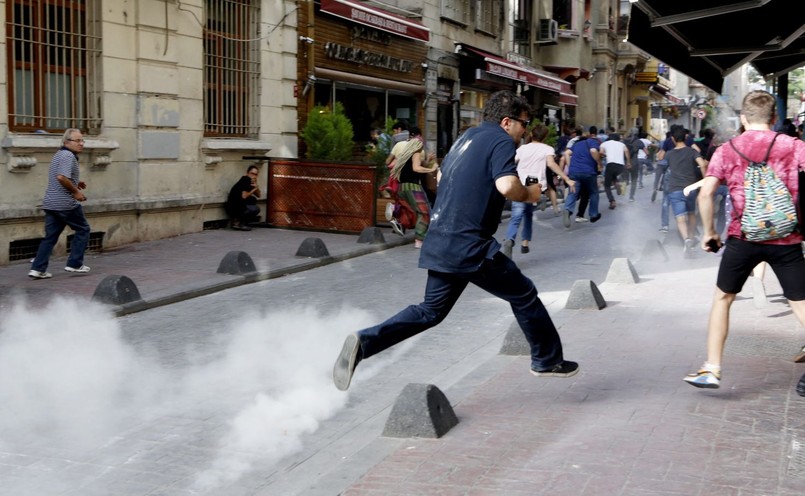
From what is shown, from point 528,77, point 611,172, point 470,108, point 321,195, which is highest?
point 528,77

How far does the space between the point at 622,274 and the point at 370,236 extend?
16.2ft

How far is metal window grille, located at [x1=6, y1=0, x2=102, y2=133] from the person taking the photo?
12453 mm

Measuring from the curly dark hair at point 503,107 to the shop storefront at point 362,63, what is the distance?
515 inches

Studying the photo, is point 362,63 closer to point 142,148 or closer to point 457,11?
point 457,11

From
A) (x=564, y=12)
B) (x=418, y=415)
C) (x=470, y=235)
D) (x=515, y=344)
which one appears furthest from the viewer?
(x=564, y=12)

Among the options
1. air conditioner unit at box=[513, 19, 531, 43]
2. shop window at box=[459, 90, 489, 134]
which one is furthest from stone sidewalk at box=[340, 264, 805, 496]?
air conditioner unit at box=[513, 19, 531, 43]

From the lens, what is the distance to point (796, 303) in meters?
5.82

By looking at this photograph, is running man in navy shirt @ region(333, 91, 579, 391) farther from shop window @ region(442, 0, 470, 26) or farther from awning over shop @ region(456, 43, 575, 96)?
awning over shop @ region(456, 43, 575, 96)

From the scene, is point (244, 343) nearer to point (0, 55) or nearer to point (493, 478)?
point (493, 478)

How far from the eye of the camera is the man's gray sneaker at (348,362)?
18.2ft

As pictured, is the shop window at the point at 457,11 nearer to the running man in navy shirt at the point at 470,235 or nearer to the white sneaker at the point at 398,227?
the white sneaker at the point at 398,227

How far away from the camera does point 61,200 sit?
1105 cm

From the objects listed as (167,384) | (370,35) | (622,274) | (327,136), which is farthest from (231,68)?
(167,384)

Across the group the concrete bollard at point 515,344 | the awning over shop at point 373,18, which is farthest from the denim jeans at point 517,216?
the awning over shop at point 373,18
